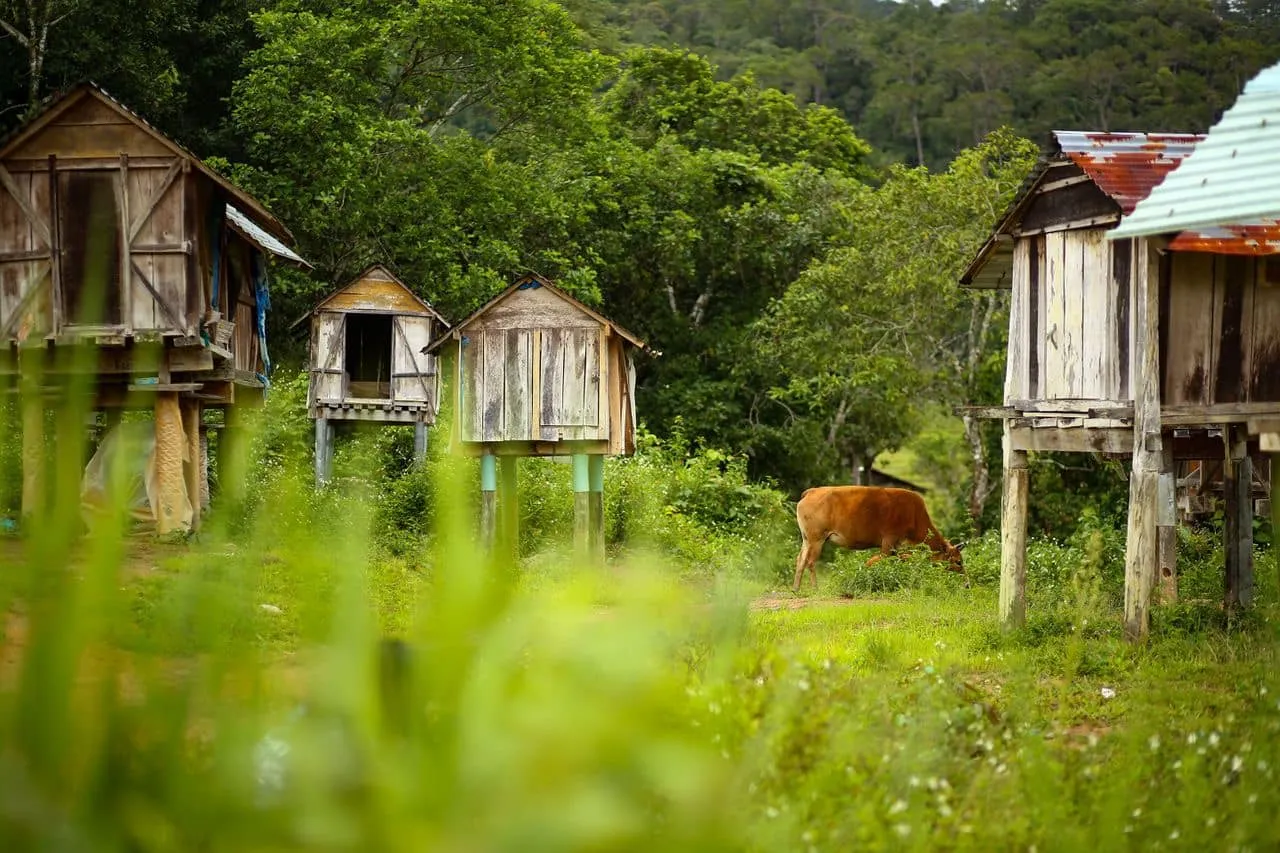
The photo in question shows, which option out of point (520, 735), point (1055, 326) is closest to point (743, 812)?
point (520, 735)

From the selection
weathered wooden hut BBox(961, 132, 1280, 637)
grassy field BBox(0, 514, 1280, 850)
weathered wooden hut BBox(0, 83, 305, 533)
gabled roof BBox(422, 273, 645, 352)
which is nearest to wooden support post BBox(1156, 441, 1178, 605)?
weathered wooden hut BBox(961, 132, 1280, 637)

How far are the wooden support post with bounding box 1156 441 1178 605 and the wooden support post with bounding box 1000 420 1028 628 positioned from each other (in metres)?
1.37

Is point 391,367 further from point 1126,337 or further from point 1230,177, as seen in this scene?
point 1230,177

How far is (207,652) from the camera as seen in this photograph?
1659 millimetres

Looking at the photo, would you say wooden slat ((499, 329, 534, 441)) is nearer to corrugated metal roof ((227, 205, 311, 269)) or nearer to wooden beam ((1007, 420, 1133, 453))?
corrugated metal roof ((227, 205, 311, 269))

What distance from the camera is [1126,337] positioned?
1327 cm

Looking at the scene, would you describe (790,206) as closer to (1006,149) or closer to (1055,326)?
(1006,149)

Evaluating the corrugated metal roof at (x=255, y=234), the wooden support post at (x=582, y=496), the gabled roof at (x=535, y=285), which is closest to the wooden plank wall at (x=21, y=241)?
the corrugated metal roof at (x=255, y=234)

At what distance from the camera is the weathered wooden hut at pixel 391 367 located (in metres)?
26.0

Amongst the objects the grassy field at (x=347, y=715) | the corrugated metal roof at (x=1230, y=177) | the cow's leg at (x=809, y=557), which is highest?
the corrugated metal roof at (x=1230, y=177)

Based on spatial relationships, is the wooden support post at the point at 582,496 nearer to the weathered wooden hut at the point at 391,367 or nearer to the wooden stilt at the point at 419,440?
the wooden stilt at the point at 419,440

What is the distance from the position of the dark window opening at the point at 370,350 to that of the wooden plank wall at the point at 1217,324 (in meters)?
17.7

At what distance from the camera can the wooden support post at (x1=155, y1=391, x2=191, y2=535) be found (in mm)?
16781

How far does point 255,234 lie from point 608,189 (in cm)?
1498
